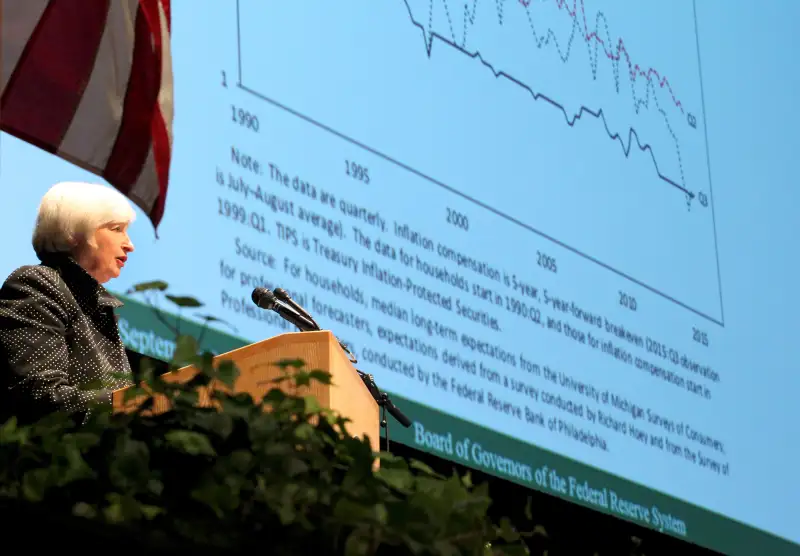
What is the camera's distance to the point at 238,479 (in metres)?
1.26

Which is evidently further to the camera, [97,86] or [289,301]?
[97,86]

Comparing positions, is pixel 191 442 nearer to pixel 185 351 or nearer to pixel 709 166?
pixel 185 351

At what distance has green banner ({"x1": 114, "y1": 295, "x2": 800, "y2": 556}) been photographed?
9.78ft

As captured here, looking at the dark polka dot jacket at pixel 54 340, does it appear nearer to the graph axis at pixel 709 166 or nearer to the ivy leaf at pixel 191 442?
the ivy leaf at pixel 191 442

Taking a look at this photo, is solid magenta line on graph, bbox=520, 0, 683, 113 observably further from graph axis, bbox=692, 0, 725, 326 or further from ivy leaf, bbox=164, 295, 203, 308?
ivy leaf, bbox=164, 295, 203, 308

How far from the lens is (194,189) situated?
3.11 metres

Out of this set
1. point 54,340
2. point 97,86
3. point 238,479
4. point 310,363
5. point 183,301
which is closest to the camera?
point 238,479

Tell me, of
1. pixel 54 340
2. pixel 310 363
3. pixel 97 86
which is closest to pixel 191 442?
pixel 310 363

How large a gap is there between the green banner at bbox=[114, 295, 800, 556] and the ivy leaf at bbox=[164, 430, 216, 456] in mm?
1602

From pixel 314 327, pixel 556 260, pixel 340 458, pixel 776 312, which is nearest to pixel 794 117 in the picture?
pixel 776 312

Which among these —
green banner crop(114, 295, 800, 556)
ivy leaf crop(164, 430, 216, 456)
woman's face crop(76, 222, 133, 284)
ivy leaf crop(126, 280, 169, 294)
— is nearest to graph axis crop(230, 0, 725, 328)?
green banner crop(114, 295, 800, 556)

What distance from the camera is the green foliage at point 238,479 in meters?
1.23

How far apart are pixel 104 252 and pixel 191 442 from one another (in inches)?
41.0

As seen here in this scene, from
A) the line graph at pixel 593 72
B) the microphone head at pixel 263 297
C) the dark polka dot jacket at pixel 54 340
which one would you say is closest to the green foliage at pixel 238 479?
the dark polka dot jacket at pixel 54 340
